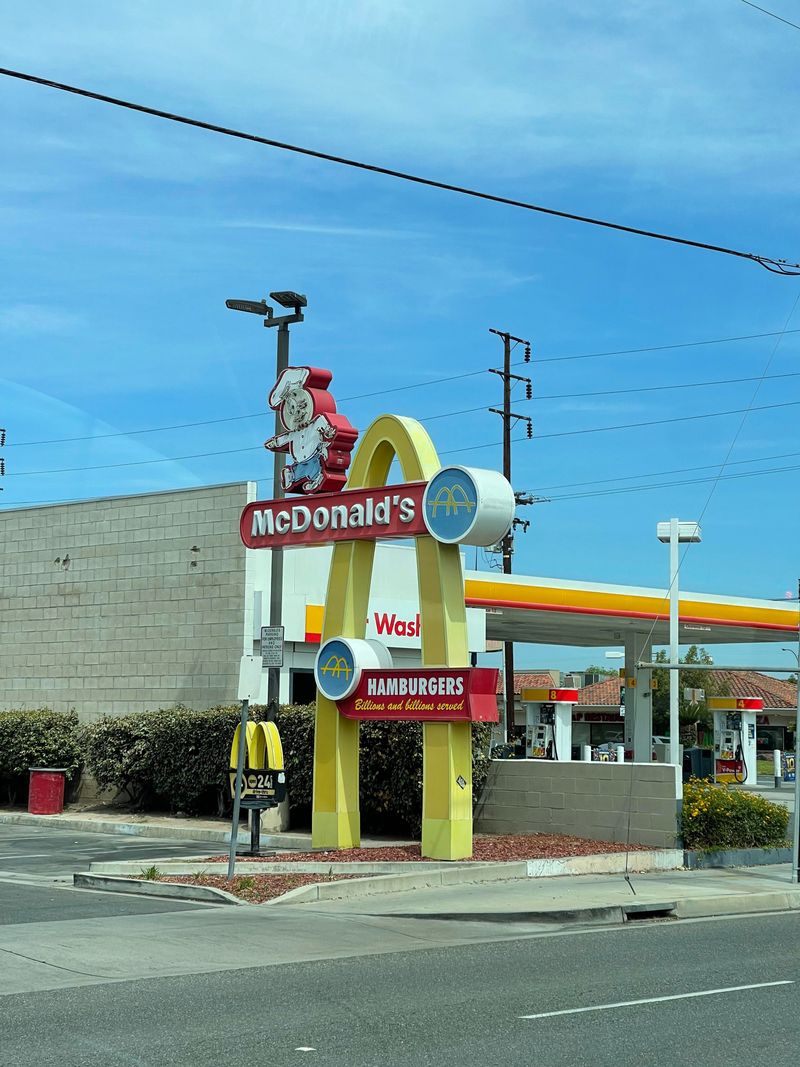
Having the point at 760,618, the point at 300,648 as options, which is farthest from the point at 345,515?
the point at 760,618

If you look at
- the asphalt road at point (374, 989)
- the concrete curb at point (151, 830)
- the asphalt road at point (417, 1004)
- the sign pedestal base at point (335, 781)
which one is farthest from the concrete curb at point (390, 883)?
the concrete curb at point (151, 830)

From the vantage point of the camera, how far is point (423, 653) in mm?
18188

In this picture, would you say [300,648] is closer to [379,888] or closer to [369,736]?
[369,736]

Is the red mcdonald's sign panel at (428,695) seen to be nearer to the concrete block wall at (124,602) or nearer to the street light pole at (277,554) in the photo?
the street light pole at (277,554)

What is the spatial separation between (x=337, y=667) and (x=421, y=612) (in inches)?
68.4

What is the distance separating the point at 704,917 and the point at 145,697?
598 inches

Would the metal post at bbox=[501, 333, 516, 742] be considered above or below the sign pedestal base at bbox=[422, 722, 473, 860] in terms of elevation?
above

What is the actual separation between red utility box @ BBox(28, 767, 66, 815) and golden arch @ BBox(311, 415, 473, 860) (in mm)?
8682

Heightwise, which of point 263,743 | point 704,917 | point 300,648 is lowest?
point 704,917

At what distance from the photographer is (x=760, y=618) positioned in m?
39.2

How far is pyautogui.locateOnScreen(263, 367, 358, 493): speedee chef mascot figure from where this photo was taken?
771 inches

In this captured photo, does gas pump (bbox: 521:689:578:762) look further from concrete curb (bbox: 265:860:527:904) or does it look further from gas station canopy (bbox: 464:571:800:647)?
concrete curb (bbox: 265:860:527:904)

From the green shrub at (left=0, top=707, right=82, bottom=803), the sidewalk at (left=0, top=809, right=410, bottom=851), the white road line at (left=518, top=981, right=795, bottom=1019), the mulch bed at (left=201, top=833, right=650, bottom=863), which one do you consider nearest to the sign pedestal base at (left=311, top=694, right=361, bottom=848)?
the mulch bed at (left=201, top=833, right=650, bottom=863)

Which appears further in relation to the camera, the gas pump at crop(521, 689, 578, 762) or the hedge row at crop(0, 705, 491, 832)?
the gas pump at crop(521, 689, 578, 762)
